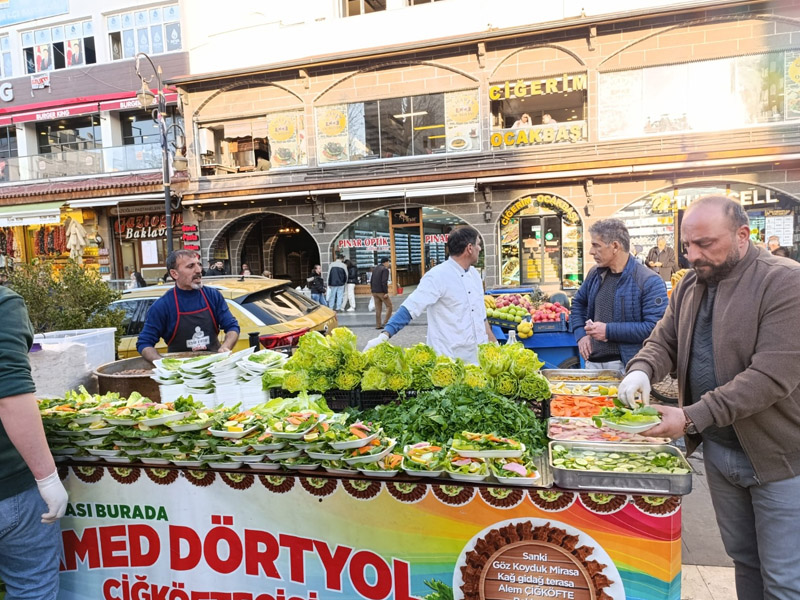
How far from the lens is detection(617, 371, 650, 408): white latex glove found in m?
2.61

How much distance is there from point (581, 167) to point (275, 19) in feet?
37.4

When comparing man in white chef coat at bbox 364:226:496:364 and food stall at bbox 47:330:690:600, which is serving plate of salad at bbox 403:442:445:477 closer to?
food stall at bbox 47:330:690:600

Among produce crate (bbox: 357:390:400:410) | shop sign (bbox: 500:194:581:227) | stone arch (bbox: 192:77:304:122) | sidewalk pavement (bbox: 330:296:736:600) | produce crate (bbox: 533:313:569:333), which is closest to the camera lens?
sidewalk pavement (bbox: 330:296:736:600)

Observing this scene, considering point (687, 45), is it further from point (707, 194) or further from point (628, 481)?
point (628, 481)

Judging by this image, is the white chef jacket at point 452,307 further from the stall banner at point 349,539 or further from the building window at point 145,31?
the building window at point 145,31

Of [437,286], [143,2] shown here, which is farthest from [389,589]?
[143,2]

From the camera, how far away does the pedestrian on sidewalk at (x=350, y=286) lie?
56.3ft

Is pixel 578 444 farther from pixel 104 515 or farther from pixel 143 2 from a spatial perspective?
pixel 143 2

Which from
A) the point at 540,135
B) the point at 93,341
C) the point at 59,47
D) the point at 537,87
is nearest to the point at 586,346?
the point at 93,341

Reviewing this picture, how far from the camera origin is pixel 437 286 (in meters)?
4.62

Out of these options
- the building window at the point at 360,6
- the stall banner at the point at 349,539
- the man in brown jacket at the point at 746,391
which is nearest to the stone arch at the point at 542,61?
the building window at the point at 360,6

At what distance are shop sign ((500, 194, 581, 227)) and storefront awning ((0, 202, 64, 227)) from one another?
52.8 ft

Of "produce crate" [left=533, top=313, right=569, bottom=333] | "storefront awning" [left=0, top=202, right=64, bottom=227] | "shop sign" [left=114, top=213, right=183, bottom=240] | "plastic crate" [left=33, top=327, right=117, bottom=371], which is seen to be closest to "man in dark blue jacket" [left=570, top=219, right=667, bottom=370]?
"produce crate" [left=533, top=313, right=569, bottom=333]

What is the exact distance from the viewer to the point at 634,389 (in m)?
2.62
